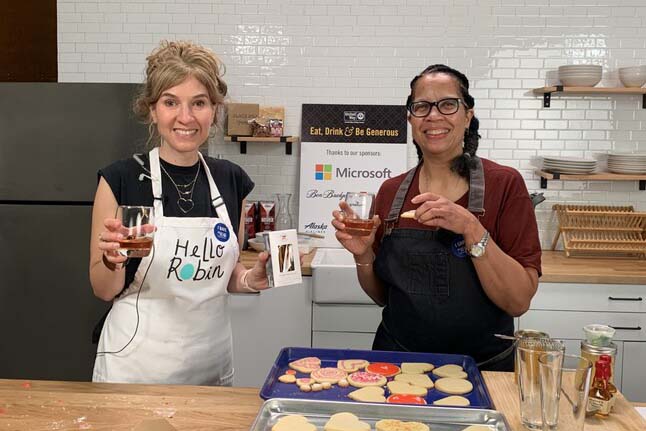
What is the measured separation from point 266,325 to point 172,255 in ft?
5.52

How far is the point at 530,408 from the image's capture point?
1581mm

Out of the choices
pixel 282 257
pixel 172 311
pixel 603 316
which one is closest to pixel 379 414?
pixel 282 257

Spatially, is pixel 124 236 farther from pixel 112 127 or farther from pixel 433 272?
pixel 112 127

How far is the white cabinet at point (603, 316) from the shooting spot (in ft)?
12.2

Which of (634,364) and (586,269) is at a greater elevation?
(586,269)


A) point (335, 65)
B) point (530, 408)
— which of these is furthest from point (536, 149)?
point (530, 408)

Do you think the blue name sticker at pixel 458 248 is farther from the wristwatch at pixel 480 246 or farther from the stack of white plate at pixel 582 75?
the stack of white plate at pixel 582 75

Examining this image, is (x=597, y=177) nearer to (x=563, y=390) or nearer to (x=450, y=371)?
(x=450, y=371)

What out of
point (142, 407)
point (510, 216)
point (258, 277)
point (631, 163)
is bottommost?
point (142, 407)

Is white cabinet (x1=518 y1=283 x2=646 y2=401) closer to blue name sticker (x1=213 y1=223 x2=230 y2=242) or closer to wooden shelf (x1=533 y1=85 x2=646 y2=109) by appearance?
wooden shelf (x1=533 y1=85 x2=646 y2=109)

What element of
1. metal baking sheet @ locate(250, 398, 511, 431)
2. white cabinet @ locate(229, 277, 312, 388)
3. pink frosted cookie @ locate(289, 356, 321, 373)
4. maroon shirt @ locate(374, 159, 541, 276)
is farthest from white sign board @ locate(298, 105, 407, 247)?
metal baking sheet @ locate(250, 398, 511, 431)

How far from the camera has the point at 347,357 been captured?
206 centimetres

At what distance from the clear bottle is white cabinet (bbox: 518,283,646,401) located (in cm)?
208

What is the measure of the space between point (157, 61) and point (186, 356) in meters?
1.01
